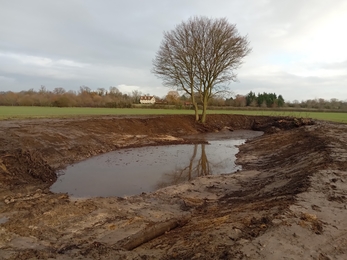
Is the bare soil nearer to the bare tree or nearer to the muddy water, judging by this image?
the muddy water

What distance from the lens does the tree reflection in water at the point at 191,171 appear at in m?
Result: 11.4

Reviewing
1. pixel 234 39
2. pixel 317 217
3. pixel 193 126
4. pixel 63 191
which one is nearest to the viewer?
pixel 317 217

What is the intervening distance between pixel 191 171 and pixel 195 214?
639 centimetres

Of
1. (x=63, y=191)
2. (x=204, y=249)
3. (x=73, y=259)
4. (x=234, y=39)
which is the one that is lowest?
(x=63, y=191)

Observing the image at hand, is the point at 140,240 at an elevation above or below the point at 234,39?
below

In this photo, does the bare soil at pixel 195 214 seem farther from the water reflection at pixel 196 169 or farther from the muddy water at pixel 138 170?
the water reflection at pixel 196 169

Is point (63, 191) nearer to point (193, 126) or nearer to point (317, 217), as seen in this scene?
point (317, 217)

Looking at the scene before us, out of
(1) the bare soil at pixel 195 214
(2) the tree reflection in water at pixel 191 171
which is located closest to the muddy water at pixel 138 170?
(2) the tree reflection in water at pixel 191 171

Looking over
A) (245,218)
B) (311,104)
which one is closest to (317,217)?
(245,218)

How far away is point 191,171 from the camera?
43.9 ft

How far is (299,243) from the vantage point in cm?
431

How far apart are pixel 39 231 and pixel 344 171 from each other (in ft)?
30.8

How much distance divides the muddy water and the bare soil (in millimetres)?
1057

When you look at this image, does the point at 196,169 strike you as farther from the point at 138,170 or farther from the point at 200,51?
the point at 200,51
